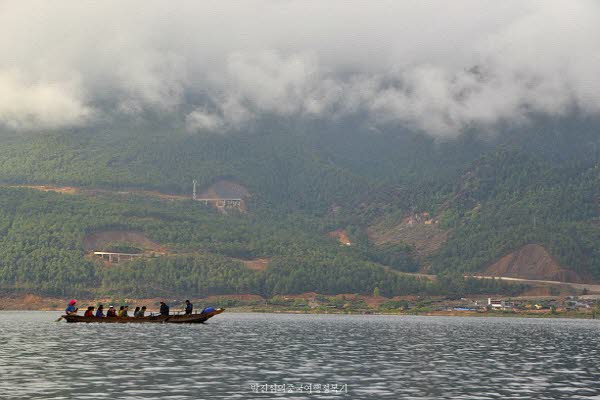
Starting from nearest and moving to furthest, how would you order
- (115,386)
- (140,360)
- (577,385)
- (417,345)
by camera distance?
(115,386)
(577,385)
(140,360)
(417,345)

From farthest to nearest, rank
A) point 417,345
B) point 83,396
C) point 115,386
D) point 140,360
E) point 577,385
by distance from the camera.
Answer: point 417,345 < point 140,360 < point 577,385 < point 115,386 < point 83,396

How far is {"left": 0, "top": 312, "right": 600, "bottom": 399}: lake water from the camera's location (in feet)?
306

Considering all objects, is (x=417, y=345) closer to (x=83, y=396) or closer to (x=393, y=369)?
(x=393, y=369)

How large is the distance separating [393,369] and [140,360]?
30.7m

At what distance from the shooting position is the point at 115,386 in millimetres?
95250

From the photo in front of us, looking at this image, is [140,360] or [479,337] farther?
[479,337]

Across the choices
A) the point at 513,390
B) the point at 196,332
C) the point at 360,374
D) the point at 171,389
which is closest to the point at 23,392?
the point at 171,389

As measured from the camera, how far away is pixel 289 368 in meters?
114

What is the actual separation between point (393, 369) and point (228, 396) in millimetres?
30298

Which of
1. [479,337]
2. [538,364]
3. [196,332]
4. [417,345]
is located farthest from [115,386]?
[479,337]

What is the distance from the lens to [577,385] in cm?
10162

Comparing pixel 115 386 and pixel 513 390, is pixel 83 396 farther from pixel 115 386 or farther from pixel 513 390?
pixel 513 390

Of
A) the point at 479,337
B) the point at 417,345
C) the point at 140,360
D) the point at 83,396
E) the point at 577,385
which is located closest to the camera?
the point at 83,396

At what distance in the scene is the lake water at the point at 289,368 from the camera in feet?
306
